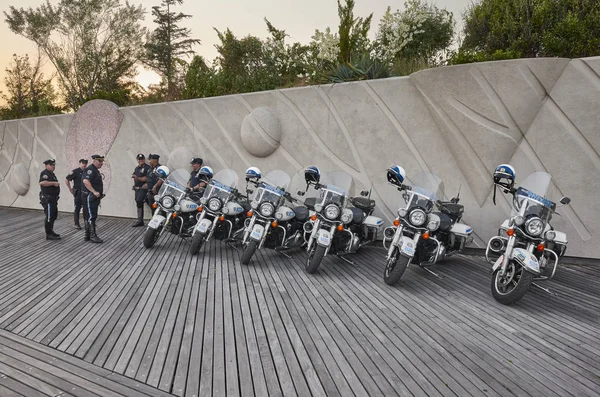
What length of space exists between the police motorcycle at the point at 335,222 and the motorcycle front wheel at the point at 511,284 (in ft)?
6.92

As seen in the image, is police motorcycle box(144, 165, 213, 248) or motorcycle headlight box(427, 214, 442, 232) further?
police motorcycle box(144, 165, 213, 248)

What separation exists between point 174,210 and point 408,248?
4.15m

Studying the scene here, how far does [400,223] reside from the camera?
506cm

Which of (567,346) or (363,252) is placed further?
(363,252)

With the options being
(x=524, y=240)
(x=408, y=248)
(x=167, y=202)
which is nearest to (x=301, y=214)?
(x=408, y=248)

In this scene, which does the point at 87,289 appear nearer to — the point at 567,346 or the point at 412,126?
the point at 567,346

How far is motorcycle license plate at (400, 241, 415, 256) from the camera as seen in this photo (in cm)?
469

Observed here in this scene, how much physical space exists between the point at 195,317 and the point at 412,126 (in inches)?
208

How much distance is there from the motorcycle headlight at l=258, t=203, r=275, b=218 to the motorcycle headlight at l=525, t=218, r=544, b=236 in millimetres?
3386

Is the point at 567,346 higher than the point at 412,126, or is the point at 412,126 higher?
the point at 412,126

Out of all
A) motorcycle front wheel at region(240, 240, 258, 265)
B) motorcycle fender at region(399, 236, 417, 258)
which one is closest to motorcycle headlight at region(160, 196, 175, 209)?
motorcycle front wheel at region(240, 240, 258, 265)

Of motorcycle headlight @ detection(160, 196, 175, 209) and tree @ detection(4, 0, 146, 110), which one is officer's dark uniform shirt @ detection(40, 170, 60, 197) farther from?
tree @ detection(4, 0, 146, 110)

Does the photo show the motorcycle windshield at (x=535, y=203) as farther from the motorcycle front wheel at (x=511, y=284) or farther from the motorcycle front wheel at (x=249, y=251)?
the motorcycle front wheel at (x=249, y=251)

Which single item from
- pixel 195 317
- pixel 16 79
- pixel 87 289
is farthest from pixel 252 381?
pixel 16 79
